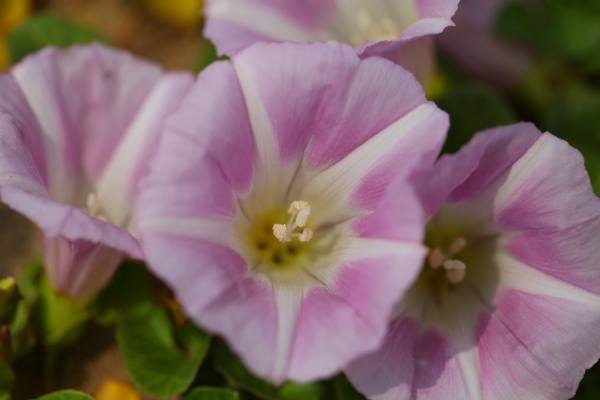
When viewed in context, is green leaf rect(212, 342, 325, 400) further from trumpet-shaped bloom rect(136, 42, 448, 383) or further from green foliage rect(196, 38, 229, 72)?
green foliage rect(196, 38, 229, 72)

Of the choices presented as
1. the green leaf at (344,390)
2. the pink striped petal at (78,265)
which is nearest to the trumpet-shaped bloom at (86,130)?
the pink striped petal at (78,265)

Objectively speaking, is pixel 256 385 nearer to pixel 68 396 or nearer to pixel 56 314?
pixel 68 396

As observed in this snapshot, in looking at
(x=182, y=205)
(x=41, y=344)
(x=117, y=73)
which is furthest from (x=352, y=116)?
(x=41, y=344)

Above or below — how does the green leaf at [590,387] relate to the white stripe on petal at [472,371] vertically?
below

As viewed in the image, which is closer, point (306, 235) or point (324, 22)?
point (306, 235)

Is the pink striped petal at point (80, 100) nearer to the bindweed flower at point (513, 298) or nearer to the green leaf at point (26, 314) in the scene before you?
the green leaf at point (26, 314)

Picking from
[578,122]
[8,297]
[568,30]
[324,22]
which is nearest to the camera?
[8,297]

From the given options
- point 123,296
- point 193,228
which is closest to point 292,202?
point 193,228
